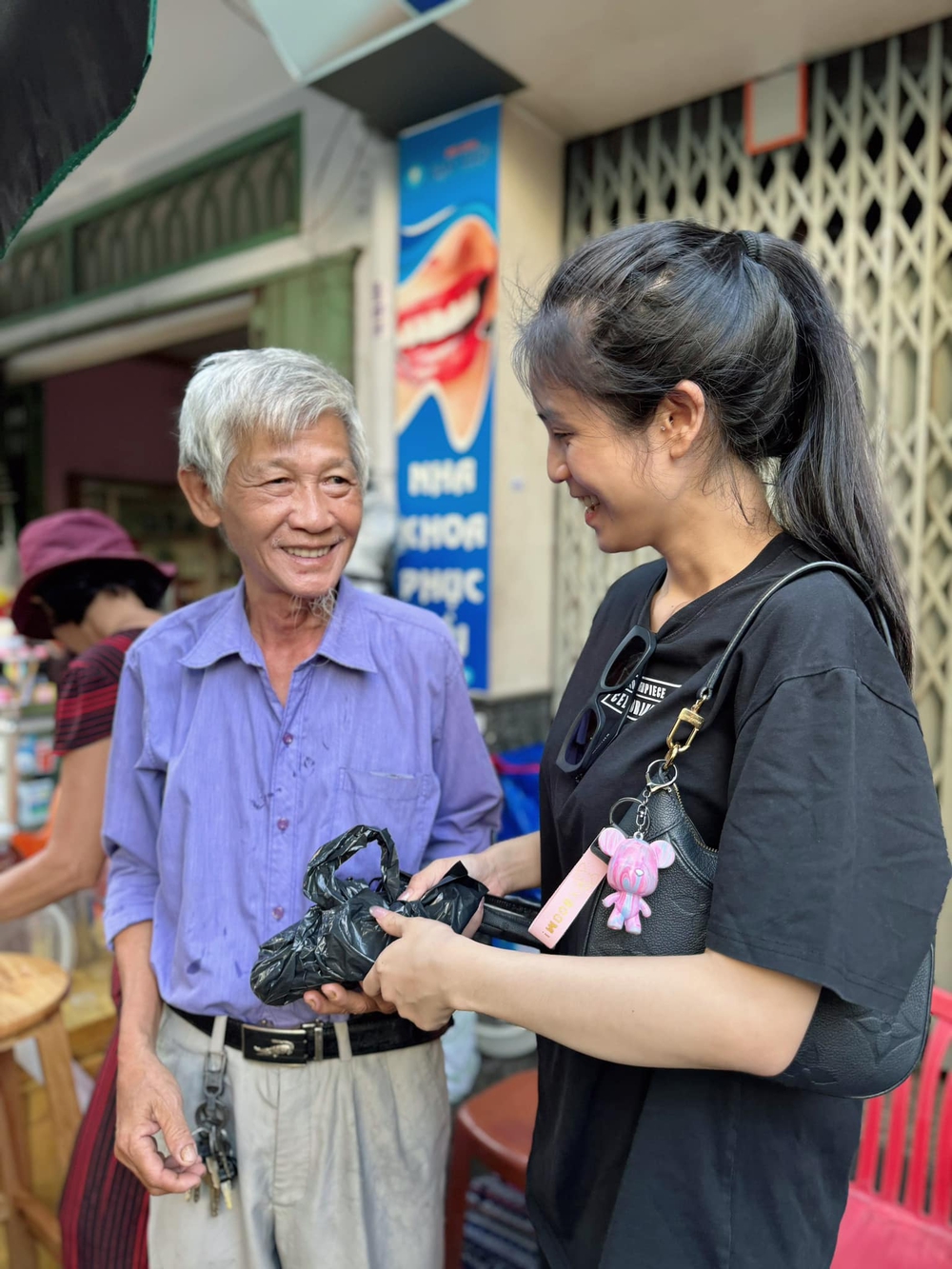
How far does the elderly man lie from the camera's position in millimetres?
1211

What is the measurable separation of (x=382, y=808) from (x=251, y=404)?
1.97 ft

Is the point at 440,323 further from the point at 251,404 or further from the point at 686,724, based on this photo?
Result: the point at 686,724

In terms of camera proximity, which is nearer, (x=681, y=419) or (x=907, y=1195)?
(x=681, y=419)

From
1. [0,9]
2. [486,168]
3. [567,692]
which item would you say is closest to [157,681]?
[567,692]

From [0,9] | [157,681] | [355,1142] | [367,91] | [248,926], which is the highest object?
[367,91]

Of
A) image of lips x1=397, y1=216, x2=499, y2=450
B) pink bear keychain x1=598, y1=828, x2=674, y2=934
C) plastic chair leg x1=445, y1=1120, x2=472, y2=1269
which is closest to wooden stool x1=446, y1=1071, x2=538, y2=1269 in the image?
plastic chair leg x1=445, y1=1120, x2=472, y2=1269

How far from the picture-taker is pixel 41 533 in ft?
6.75

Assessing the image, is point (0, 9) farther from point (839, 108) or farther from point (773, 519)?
point (839, 108)

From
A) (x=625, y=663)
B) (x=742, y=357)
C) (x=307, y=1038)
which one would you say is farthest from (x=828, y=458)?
(x=307, y=1038)

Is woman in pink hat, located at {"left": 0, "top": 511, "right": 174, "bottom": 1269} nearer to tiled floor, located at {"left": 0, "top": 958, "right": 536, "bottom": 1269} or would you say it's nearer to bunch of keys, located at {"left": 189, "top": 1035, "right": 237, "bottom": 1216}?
bunch of keys, located at {"left": 189, "top": 1035, "right": 237, "bottom": 1216}

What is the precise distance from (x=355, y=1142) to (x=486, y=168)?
3.23 meters

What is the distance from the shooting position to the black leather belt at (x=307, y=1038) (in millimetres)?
1201

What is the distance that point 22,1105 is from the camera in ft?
6.70

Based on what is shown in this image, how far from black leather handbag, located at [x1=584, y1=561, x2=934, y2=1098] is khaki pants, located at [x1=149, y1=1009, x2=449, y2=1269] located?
1.82 feet
